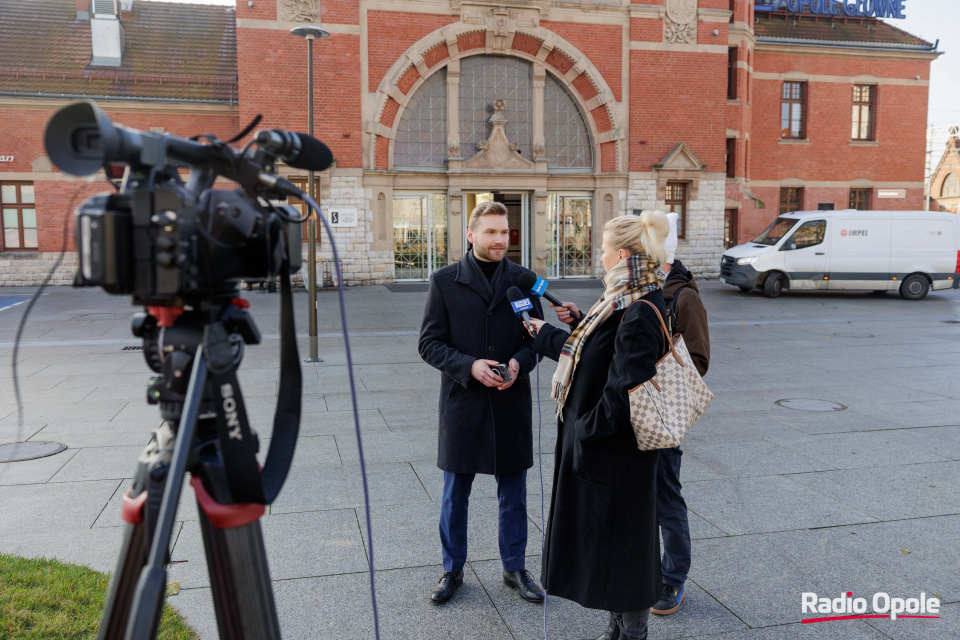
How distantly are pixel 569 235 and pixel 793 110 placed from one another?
12.4 meters

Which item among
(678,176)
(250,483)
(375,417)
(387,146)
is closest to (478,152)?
(387,146)

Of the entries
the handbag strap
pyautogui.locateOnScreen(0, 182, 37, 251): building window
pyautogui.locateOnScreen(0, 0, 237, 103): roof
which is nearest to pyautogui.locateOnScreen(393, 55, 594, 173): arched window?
pyautogui.locateOnScreen(0, 0, 237, 103): roof

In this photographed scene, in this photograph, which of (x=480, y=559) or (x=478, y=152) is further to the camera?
(x=478, y=152)

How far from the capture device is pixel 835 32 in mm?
32250

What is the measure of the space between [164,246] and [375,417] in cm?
597

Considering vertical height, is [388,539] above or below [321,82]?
below

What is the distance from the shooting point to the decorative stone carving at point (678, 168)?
26656mm

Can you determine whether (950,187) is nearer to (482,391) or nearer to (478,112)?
(478,112)

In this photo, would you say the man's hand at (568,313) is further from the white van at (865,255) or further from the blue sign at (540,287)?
the white van at (865,255)

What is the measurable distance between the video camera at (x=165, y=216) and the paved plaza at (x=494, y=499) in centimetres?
221

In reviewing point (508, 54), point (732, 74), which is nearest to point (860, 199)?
point (732, 74)

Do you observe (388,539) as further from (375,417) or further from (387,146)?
(387,146)

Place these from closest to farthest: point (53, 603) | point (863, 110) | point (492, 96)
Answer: point (53, 603) < point (492, 96) < point (863, 110)

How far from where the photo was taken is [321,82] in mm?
23922
